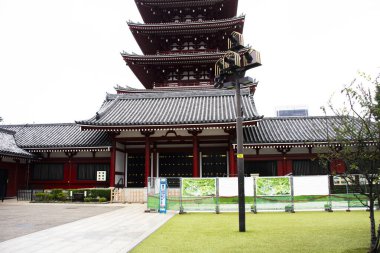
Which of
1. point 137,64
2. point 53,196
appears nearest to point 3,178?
point 53,196

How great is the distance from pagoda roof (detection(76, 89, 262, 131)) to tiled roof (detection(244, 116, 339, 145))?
5.77 ft

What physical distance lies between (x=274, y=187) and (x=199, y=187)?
143 inches

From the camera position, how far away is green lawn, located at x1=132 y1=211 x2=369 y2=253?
24.7 feet

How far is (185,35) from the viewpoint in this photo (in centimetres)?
3042

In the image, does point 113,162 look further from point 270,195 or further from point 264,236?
point 264,236

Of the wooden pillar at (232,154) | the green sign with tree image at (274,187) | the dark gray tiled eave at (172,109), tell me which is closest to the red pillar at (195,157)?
the dark gray tiled eave at (172,109)

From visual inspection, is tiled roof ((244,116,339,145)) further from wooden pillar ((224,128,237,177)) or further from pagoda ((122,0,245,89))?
pagoda ((122,0,245,89))

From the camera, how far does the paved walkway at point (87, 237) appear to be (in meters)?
7.89

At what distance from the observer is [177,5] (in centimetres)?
3031

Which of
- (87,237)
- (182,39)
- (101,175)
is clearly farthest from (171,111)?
(87,237)

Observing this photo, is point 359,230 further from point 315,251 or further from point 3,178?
point 3,178

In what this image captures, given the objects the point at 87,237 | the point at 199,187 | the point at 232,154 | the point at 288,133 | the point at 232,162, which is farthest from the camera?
the point at 288,133

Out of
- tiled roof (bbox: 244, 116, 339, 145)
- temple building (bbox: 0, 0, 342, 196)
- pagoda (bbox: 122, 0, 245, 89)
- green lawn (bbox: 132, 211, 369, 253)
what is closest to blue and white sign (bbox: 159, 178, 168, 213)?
green lawn (bbox: 132, 211, 369, 253)

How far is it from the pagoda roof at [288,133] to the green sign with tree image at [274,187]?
5.95 meters
